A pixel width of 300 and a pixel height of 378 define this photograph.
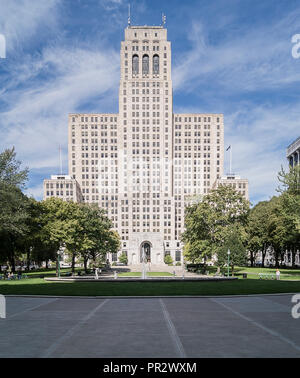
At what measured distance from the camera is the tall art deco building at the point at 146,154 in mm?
141500

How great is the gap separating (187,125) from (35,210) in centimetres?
10761

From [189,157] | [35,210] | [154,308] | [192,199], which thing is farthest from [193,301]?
[189,157]

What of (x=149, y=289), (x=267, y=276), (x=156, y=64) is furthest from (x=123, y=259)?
(x=149, y=289)

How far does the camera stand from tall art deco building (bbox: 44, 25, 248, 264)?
464 feet

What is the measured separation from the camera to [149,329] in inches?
551

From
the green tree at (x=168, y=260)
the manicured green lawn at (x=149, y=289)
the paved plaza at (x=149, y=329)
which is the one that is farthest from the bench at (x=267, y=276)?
the green tree at (x=168, y=260)

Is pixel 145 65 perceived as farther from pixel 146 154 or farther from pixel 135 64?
pixel 146 154

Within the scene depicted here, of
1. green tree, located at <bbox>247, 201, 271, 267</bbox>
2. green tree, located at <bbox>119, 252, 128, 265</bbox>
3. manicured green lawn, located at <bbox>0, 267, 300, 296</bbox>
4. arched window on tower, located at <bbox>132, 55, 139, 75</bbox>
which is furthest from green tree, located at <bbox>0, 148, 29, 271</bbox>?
arched window on tower, located at <bbox>132, 55, 139, 75</bbox>

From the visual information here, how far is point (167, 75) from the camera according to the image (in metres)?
146

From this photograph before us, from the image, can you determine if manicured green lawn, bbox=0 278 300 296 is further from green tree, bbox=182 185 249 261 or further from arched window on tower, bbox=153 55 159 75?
arched window on tower, bbox=153 55 159 75

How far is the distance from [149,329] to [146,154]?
435 feet

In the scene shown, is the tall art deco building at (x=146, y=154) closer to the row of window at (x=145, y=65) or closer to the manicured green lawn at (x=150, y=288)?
the row of window at (x=145, y=65)

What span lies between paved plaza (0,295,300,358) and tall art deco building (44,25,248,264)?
362ft

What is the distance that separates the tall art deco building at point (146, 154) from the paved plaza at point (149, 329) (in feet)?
362
